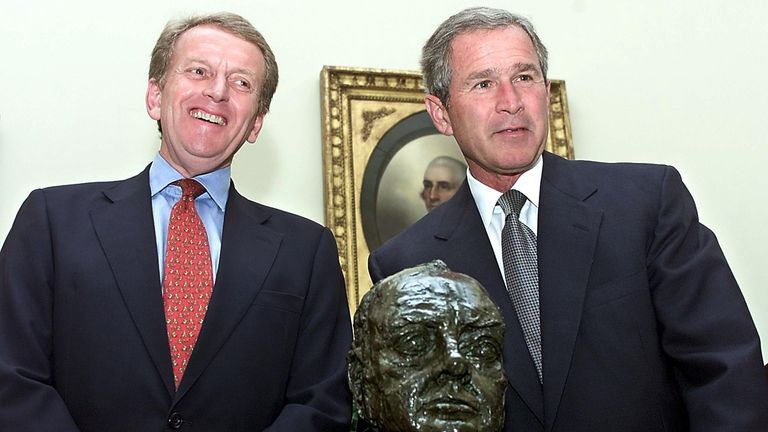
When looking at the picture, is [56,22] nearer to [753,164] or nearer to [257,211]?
[257,211]

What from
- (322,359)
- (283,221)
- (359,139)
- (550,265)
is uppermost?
(359,139)

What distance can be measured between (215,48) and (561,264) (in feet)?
3.43

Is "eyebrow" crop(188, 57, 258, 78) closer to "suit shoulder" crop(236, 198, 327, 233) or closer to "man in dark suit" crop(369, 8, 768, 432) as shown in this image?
"suit shoulder" crop(236, 198, 327, 233)

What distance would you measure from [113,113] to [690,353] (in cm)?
255

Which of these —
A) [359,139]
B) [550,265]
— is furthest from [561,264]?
[359,139]

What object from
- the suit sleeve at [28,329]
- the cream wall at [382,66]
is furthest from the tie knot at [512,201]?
the cream wall at [382,66]

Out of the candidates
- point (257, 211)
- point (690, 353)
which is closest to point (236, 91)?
point (257, 211)

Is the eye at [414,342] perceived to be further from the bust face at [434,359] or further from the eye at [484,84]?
the eye at [484,84]

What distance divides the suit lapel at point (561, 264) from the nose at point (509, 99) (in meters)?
0.20

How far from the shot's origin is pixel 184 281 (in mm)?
2264

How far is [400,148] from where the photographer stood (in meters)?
4.13

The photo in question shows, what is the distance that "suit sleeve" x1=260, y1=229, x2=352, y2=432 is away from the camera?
2.13 meters

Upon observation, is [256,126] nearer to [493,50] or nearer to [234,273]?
[234,273]

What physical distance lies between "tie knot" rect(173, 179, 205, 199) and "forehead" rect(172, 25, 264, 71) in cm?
32
